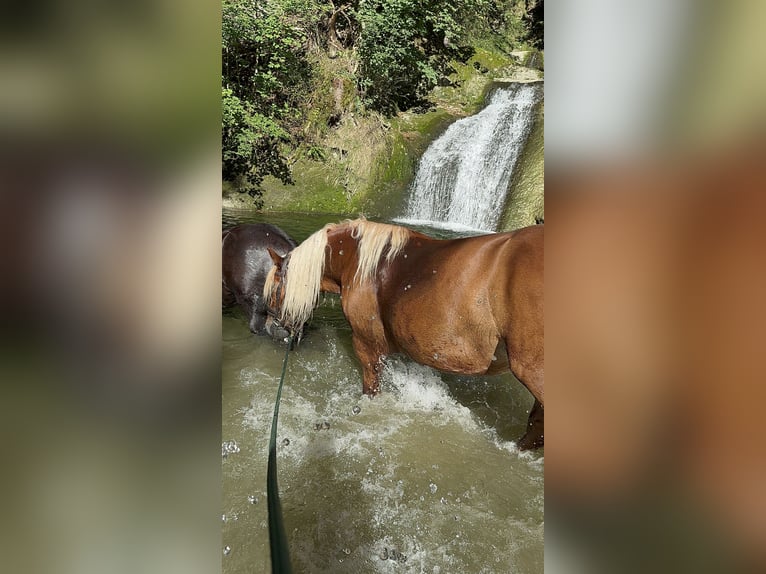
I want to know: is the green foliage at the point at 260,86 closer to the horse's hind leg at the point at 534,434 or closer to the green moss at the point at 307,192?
the green moss at the point at 307,192

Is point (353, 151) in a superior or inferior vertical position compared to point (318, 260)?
superior

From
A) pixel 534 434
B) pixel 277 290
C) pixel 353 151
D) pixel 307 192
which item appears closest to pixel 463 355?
pixel 534 434

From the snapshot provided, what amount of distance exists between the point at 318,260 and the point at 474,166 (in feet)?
18.2

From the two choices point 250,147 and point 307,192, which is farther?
point 307,192

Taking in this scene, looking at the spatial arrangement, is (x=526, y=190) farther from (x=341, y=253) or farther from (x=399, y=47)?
(x=399, y=47)

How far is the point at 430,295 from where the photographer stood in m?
2.16

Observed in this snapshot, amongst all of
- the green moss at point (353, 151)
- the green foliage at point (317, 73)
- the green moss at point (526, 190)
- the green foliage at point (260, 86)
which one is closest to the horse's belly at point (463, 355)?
the green moss at point (526, 190)

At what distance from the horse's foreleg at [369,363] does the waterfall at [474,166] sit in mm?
4673

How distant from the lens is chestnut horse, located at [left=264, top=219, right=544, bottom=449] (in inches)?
72.9

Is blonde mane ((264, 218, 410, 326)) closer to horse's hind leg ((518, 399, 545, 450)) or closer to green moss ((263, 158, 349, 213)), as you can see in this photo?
horse's hind leg ((518, 399, 545, 450))

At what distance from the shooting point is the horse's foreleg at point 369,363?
8.65 ft
